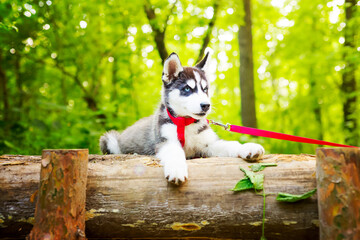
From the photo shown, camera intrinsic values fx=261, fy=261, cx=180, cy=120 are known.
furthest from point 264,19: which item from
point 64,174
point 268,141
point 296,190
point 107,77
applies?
point 64,174

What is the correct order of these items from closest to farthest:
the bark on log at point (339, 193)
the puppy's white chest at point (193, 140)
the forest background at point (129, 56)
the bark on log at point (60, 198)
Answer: the bark on log at point (339, 193)
the bark on log at point (60, 198)
the puppy's white chest at point (193, 140)
the forest background at point (129, 56)

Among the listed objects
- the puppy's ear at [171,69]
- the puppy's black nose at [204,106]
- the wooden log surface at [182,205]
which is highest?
the puppy's ear at [171,69]

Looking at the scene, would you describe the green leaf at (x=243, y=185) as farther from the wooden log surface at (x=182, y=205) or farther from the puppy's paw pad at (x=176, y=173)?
the puppy's paw pad at (x=176, y=173)

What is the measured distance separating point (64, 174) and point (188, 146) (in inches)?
60.9

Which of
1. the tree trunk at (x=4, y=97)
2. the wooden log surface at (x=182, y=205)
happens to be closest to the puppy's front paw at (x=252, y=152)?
the wooden log surface at (x=182, y=205)

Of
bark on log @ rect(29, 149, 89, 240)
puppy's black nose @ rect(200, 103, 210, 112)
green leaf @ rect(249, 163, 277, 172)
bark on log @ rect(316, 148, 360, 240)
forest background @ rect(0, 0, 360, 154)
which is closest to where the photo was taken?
bark on log @ rect(316, 148, 360, 240)

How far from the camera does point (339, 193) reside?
73.9 inches

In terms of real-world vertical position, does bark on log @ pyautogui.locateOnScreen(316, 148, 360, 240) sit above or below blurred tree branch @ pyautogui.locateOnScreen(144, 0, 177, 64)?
below

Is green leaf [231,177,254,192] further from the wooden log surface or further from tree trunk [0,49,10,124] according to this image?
tree trunk [0,49,10,124]

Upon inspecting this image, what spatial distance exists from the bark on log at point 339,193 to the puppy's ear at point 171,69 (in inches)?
70.5

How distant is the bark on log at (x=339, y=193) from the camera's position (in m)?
1.83

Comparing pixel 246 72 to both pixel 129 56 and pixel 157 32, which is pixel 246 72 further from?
pixel 129 56

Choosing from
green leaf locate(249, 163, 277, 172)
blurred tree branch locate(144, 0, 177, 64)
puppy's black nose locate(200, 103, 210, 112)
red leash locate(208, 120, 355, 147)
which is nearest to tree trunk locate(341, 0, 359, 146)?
blurred tree branch locate(144, 0, 177, 64)

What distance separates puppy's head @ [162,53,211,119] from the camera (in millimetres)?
2865
